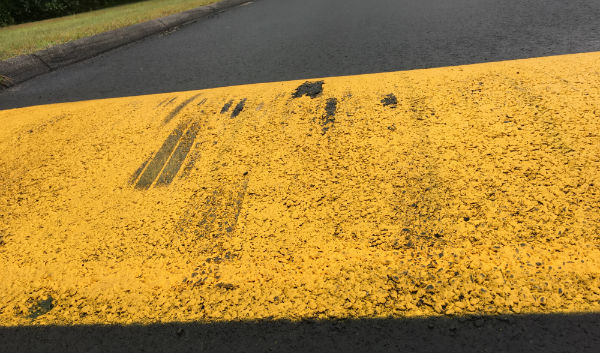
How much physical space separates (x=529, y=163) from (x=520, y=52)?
5.73ft

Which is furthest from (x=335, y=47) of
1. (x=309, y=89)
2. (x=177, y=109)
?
(x=177, y=109)

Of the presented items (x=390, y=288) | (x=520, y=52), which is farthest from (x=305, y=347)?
(x=520, y=52)

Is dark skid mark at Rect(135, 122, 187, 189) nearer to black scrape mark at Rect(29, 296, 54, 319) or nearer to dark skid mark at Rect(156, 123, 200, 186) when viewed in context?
dark skid mark at Rect(156, 123, 200, 186)

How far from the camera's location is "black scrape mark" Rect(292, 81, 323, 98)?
107 inches

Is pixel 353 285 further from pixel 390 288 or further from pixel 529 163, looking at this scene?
pixel 529 163

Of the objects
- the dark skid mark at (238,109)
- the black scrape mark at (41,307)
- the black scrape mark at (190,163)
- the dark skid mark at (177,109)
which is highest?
the dark skid mark at (177,109)

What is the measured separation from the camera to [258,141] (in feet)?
7.59

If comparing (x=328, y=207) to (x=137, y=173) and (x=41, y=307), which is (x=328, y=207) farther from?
(x=41, y=307)

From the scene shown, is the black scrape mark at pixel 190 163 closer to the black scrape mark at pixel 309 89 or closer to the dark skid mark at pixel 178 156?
the dark skid mark at pixel 178 156

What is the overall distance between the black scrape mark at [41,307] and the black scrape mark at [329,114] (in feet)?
5.33

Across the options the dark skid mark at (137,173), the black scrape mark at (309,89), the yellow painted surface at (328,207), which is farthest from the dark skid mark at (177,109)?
the black scrape mark at (309,89)

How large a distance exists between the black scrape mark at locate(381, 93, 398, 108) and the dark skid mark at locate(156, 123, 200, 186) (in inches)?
50.6

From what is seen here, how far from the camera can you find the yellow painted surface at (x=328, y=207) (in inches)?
56.6

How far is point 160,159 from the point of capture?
7.64 feet
